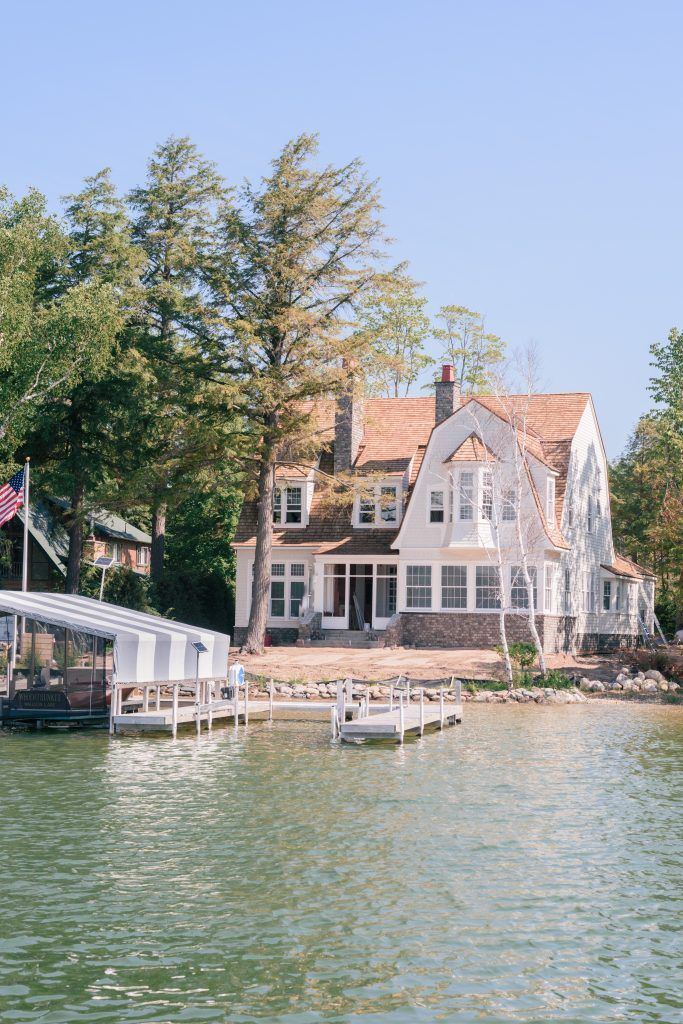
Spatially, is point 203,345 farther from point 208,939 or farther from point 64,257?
point 208,939

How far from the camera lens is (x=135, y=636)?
104 ft

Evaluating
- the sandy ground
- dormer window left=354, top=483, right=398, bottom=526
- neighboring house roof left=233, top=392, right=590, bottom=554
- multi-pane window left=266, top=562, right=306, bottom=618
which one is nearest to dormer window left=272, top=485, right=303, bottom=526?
neighboring house roof left=233, top=392, right=590, bottom=554

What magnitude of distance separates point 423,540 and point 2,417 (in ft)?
55.1

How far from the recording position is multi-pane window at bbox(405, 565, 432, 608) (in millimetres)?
49066

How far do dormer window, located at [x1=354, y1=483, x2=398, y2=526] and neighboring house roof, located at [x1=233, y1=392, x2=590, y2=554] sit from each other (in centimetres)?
43

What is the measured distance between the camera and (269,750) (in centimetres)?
2814

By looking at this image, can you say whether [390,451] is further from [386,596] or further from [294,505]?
[386,596]

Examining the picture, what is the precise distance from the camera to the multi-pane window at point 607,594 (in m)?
55.6

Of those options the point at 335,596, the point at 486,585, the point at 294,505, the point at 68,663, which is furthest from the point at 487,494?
the point at 68,663

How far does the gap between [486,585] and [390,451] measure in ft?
27.2

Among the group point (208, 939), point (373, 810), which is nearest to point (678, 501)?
point (373, 810)

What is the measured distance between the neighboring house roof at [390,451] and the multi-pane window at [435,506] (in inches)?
86.2

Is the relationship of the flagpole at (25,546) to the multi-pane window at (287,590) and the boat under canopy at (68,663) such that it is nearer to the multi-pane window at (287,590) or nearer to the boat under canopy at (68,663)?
the boat under canopy at (68,663)

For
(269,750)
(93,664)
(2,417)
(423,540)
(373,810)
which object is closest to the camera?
(373,810)
